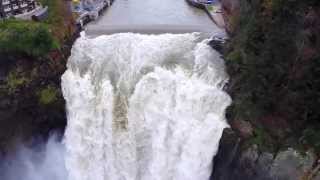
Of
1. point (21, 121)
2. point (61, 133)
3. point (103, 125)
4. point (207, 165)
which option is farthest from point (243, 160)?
point (21, 121)

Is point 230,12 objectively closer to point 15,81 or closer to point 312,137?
point 312,137

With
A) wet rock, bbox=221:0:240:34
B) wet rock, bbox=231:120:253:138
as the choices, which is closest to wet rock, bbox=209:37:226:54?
wet rock, bbox=221:0:240:34

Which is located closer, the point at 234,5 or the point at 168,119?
the point at 168,119

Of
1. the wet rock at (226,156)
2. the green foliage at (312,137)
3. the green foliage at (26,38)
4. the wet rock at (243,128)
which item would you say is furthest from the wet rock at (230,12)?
the green foliage at (26,38)

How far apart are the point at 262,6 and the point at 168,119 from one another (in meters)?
6.95

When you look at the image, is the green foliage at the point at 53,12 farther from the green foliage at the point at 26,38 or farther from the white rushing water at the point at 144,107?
the white rushing water at the point at 144,107

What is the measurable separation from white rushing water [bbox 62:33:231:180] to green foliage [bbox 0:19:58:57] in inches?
63.7

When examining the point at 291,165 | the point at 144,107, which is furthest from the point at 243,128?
the point at 144,107

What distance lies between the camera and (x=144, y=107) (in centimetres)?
2159

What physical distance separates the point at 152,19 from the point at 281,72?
11615mm

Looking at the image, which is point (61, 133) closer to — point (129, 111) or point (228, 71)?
point (129, 111)

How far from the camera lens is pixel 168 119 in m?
21.1

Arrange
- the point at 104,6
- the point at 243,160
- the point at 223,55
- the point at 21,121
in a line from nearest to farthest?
1. the point at 243,160
2. the point at 223,55
3. the point at 21,121
4. the point at 104,6

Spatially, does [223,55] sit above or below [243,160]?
above
